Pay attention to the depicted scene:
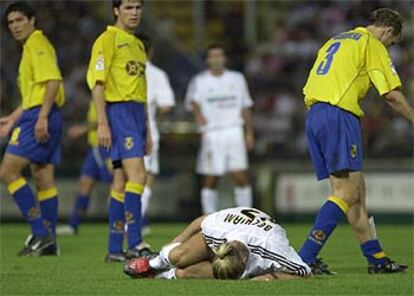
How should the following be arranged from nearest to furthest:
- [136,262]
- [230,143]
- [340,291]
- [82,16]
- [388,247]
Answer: [340,291] < [136,262] < [388,247] < [230,143] < [82,16]

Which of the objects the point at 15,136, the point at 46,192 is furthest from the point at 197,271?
the point at 46,192

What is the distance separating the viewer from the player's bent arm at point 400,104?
10.3 meters

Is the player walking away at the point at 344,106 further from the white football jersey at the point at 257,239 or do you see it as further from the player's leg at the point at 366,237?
the white football jersey at the point at 257,239

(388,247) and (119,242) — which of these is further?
(388,247)

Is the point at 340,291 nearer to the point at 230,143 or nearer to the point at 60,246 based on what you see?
the point at 60,246

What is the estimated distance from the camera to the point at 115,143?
11812 millimetres

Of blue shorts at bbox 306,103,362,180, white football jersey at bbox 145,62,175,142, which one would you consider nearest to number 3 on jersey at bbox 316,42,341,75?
blue shorts at bbox 306,103,362,180

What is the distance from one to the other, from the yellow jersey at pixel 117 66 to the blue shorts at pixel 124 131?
8 centimetres

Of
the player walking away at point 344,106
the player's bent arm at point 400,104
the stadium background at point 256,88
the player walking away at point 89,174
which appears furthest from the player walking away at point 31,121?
the stadium background at point 256,88

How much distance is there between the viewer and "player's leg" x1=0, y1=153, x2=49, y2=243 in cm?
1284

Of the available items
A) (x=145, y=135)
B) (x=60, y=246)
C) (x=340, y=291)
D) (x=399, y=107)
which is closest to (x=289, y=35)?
(x=60, y=246)

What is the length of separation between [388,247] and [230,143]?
15.4 ft

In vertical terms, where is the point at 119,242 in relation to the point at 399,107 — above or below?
below

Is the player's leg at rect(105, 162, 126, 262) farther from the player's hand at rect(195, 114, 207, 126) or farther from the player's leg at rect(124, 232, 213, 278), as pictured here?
the player's hand at rect(195, 114, 207, 126)
